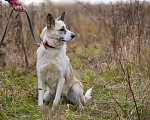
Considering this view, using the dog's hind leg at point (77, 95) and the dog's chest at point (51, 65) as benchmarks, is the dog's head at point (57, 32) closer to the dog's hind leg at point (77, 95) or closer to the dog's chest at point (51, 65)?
the dog's chest at point (51, 65)

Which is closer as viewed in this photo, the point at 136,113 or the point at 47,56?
the point at 136,113

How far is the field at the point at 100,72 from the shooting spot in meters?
2.94

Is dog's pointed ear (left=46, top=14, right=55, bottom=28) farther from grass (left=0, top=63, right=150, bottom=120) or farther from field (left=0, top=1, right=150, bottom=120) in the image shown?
grass (left=0, top=63, right=150, bottom=120)

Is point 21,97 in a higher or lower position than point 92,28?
lower

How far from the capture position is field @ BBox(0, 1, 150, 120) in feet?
9.63

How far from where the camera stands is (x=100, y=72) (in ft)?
15.9

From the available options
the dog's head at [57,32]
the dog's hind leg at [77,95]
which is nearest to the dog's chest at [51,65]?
the dog's head at [57,32]

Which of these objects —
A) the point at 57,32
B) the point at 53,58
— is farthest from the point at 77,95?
the point at 57,32

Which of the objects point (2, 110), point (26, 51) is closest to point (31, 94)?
point (2, 110)

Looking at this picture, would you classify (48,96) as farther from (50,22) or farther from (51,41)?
(50,22)

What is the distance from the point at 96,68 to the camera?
16.8ft

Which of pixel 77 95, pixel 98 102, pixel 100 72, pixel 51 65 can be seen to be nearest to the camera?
pixel 98 102

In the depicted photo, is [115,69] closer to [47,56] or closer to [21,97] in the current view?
[47,56]

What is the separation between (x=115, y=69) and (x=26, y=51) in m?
2.63
